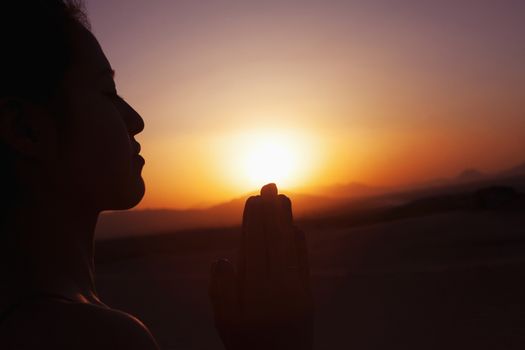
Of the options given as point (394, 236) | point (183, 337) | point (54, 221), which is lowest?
point (183, 337)

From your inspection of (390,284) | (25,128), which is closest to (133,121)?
(25,128)

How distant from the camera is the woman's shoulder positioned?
972mm

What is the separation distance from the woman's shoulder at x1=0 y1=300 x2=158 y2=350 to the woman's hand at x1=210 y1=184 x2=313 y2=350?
0.37 m

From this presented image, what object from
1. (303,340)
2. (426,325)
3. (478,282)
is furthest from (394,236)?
(303,340)

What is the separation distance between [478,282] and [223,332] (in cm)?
836

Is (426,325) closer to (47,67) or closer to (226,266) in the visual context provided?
(226,266)

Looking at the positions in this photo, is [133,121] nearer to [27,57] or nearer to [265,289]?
[27,57]

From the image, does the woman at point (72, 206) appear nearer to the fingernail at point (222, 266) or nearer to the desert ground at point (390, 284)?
the fingernail at point (222, 266)

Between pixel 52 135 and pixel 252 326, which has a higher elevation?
pixel 52 135

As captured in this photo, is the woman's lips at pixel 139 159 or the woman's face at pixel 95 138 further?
the woman's lips at pixel 139 159

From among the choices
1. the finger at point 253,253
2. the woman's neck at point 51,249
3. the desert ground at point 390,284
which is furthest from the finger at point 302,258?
the desert ground at point 390,284

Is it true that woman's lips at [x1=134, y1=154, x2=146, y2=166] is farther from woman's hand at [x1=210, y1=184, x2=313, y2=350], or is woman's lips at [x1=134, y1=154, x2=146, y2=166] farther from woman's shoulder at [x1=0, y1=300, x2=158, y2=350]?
woman's shoulder at [x1=0, y1=300, x2=158, y2=350]

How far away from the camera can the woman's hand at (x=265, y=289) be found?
1365mm

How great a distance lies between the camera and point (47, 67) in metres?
1.21
